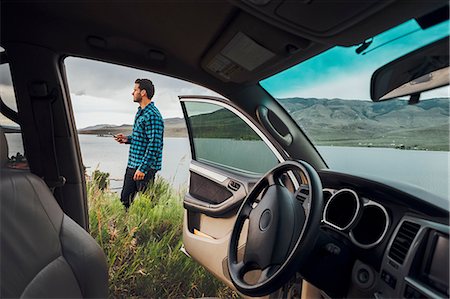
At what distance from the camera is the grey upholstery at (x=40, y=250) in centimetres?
91

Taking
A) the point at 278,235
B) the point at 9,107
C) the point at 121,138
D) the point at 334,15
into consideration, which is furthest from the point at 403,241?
the point at 121,138

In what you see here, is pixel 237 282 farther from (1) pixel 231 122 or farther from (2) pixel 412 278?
(1) pixel 231 122

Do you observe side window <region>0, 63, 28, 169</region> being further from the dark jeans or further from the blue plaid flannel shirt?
the dark jeans

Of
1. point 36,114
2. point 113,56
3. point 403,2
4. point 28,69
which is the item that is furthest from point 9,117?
point 403,2

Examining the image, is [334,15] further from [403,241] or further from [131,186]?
[131,186]

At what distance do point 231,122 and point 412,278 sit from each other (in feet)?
4.60

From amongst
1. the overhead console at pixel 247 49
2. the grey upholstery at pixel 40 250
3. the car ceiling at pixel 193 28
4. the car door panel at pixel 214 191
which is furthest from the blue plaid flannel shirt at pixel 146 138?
the grey upholstery at pixel 40 250

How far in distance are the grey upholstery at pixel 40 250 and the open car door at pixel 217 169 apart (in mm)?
734

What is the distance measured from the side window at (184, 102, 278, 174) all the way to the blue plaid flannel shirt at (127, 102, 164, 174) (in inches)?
8.9

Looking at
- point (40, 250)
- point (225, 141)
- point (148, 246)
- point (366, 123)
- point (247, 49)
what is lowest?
point (148, 246)

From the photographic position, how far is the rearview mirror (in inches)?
41.0

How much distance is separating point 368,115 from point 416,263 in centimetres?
70

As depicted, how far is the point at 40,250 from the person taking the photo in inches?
39.1

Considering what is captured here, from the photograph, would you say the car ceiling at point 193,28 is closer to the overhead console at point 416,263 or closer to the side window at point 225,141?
the side window at point 225,141
